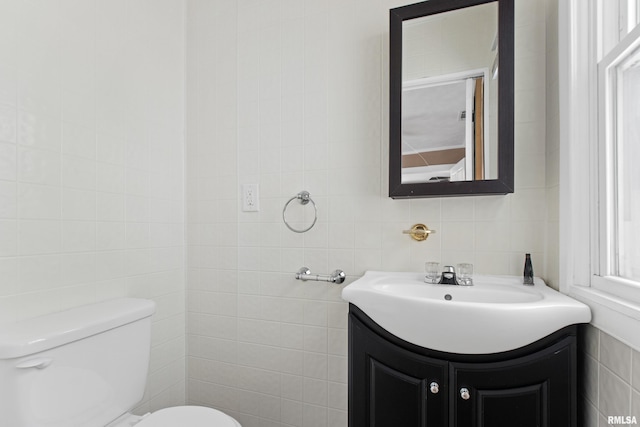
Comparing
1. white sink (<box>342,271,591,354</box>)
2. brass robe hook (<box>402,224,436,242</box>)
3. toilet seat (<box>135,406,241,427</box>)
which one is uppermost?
brass robe hook (<box>402,224,436,242</box>)

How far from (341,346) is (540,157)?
1.02m

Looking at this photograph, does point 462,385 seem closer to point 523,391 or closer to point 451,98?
point 523,391

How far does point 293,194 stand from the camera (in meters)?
→ 1.49

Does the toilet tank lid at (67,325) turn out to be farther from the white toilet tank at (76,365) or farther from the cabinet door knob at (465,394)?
the cabinet door knob at (465,394)

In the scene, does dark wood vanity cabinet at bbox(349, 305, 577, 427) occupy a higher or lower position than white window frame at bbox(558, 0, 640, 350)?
lower

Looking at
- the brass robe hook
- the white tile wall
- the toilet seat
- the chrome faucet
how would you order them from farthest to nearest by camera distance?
the brass robe hook
the chrome faucet
the toilet seat
the white tile wall

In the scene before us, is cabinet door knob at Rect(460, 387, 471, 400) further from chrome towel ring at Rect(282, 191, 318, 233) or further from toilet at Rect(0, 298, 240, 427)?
chrome towel ring at Rect(282, 191, 318, 233)

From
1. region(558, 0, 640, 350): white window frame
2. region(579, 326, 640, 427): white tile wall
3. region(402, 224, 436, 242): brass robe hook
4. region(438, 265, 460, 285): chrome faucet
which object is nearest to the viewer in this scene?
region(579, 326, 640, 427): white tile wall

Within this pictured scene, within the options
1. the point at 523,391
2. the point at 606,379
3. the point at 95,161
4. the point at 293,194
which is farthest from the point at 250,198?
the point at 606,379

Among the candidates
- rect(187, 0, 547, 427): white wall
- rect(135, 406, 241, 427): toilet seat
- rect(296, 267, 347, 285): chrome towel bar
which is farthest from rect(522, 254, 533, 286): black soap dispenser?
rect(135, 406, 241, 427): toilet seat

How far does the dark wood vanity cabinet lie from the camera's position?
0.88 meters

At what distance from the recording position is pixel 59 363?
941mm

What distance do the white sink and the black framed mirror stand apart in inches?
17.0

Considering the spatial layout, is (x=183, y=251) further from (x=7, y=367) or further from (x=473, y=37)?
(x=473, y=37)
